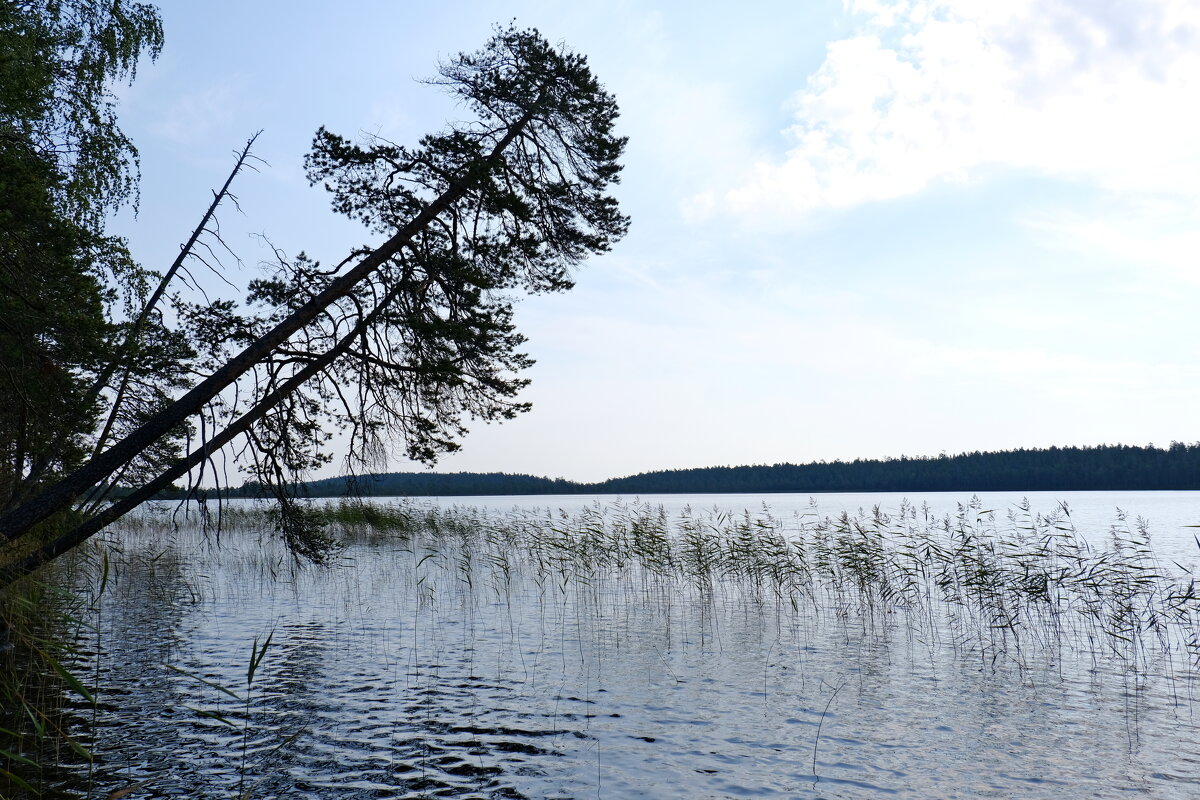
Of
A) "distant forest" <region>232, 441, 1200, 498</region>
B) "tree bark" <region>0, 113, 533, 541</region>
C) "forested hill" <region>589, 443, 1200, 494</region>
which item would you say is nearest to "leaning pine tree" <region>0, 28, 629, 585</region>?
"tree bark" <region>0, 113, 533, 541</region>

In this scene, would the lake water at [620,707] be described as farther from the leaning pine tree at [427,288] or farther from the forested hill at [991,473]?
Answer: the forested hill at [991,473]

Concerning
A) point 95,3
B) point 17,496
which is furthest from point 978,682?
point 95,3

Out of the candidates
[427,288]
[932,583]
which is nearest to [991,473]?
[932,583]

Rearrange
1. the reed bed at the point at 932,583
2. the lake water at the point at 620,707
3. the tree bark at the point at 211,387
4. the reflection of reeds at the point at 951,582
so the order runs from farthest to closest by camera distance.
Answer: the reflection of reeds at the point at 951,582 → the reed bed at the point at 932,583 → the tree bark at the point at 211,387 → the lake water at the point at 620,707

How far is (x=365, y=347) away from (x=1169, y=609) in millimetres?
17263

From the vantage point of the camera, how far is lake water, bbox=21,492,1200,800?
7.16m

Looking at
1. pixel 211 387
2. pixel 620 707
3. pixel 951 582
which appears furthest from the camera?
pixel 951 582

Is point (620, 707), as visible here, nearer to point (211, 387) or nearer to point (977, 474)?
point (211, 387)

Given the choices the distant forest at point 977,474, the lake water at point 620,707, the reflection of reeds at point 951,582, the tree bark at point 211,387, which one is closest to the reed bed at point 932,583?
the reflection of reeds at point 951,582

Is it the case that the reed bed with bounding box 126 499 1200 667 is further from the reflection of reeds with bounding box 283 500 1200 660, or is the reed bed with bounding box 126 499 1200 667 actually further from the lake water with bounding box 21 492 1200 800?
the lake water with bounding box 21 492 1200 800

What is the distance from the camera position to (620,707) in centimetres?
962

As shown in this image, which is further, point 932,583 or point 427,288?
point 932,583

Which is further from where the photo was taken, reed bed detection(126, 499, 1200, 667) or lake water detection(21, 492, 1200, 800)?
reed bed detection(126, 499, 1200, 667)

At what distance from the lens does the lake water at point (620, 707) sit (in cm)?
716
